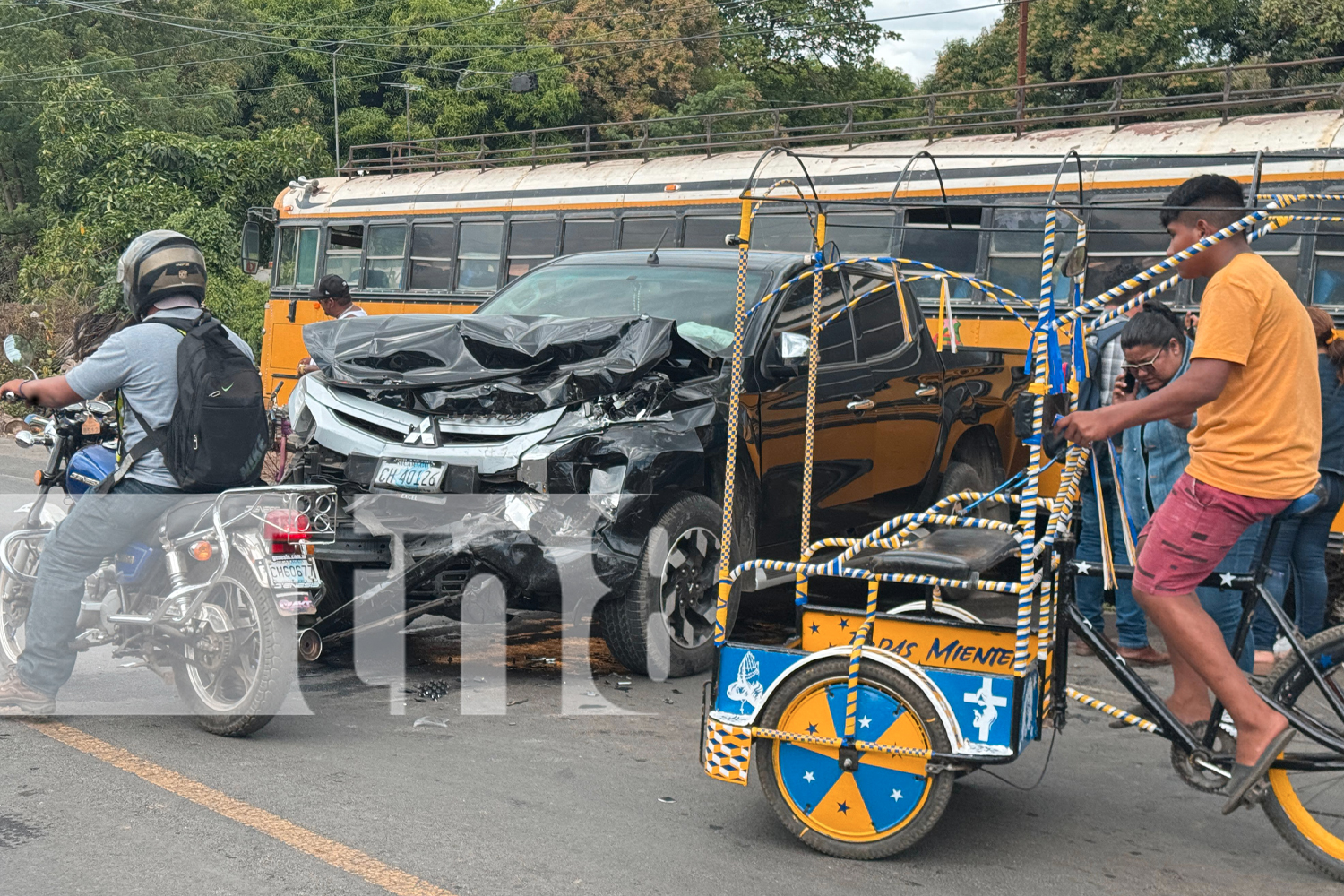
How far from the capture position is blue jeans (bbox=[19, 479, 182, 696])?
517 centimetres

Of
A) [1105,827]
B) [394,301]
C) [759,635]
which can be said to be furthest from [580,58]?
[1105,827]

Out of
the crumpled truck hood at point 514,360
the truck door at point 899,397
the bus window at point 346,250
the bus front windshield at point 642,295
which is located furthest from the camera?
the bus window at point 346,250

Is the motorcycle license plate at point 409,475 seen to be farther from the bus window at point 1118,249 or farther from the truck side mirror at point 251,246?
the truck side mirror at point 251,246

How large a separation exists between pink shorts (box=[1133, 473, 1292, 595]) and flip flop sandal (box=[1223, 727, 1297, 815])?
48 cm

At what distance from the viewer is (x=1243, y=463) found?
4094mm

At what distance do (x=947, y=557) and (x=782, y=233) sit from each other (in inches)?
310

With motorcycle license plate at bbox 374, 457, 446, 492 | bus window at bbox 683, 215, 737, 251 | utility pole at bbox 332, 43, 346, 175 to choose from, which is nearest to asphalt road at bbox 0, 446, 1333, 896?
motorcycle license plate at bbox 374, 457, 446, 492

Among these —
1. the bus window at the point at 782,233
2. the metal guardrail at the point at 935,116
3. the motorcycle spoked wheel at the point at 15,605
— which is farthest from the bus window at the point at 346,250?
the motorcycle spoked wheel at the point at 15,605

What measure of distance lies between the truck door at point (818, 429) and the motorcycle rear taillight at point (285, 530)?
237 cm

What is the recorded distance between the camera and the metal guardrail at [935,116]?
420 inches

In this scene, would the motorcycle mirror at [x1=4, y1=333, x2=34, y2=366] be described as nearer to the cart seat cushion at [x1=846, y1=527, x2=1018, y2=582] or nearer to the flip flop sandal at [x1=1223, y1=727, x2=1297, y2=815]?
the cart seat cushion at [x1=846, y1=527, x2=1018, y2=582]

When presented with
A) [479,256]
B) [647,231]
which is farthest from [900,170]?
[479,256]

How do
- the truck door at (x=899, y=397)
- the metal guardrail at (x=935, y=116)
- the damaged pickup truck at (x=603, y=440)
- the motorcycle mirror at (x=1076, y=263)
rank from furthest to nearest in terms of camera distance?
the metal guardrail at (x=935, y=116), the truck door at (x=899, y=397), the damaged pickup truck at (x=603, y=440), the motorcycle mirror at (x=1076, y=263)

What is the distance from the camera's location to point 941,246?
1141 cm
